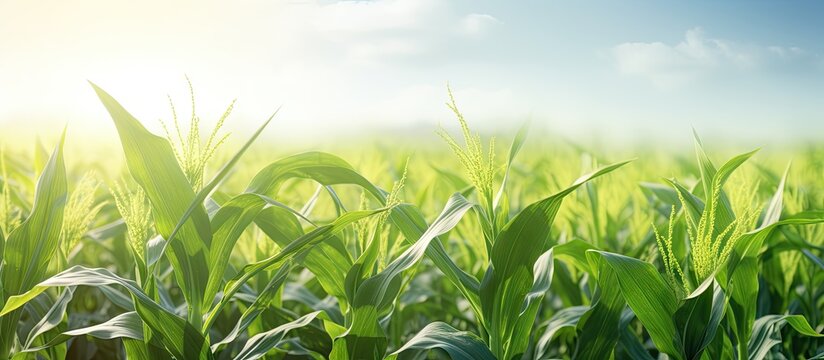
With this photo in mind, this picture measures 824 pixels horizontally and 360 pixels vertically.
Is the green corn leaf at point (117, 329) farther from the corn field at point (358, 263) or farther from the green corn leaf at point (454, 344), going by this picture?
the green corn leaf at point (454, 344)

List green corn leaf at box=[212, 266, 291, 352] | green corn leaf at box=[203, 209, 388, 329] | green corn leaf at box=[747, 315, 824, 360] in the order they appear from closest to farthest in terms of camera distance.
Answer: green corn leaf at box=[203, 209, 388, 329] → green corn leaf at box=[212, 266, 291, 352] → green corn leaf at box=[747, 315, 824, 360]

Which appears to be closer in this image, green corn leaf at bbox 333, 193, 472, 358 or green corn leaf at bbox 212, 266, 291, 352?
green corn leaf at bbox 333, 193, 472, 358

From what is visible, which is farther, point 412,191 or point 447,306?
point 412,191

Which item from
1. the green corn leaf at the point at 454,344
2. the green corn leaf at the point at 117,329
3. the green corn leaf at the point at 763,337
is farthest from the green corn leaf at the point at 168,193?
the green corn leaf at the point at 763,337

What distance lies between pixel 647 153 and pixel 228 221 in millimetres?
5824

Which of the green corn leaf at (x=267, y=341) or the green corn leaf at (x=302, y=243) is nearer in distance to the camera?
the green corn leaf at (x=302, y=243)

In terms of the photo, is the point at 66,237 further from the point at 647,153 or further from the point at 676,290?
the point at 647,153

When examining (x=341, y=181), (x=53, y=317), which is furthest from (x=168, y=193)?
(x=53, y=317)

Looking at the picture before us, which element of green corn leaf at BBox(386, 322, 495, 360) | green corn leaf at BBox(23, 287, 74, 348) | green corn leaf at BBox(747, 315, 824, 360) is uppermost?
green corn leaf at BBox(23, 287, 74, 348)

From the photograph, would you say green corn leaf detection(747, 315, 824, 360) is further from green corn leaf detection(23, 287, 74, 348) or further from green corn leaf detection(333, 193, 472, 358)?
green corn leaf detection(23, 287, 74, 348)

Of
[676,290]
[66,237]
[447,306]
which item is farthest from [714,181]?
[66,237]

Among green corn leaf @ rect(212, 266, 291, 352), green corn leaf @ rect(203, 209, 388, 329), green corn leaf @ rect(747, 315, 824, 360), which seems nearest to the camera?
green corn leaf @ rect(203, 209, 388, 329)

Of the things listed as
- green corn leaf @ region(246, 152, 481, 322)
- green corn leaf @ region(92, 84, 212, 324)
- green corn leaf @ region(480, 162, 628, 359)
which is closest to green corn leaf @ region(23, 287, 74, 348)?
green corn leaf @ region(92, 84, 212, 324)

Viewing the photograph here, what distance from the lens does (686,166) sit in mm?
3189
